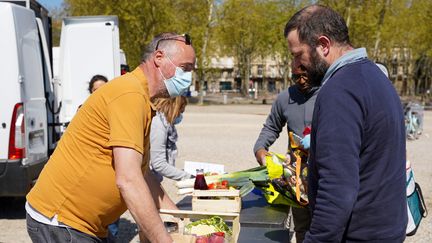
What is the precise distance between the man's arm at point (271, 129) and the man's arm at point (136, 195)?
2277 mm

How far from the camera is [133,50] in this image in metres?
38.2

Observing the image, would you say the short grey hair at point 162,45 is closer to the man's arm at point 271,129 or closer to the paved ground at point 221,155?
the man's arm at point 271,129

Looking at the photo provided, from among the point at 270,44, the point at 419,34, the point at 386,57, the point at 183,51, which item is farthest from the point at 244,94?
the point at 183,51

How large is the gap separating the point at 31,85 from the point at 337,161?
535 cm

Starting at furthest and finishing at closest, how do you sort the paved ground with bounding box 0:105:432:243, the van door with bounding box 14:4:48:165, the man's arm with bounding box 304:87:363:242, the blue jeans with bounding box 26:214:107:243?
the paved ground with bounding box 0:105:432:243 → the van door with bounding box 14:4:48:165 → the blue jeans with bounding box 26:214:107:243 → the man's arm with bounding box 304:87:363:242

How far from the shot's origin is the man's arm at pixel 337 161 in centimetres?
218

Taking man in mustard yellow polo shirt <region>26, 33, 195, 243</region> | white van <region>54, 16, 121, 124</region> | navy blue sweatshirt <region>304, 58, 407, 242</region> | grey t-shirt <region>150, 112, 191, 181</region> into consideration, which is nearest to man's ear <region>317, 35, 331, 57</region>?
navy blue sweatshirt <region>304, 58, 407, 242</region>

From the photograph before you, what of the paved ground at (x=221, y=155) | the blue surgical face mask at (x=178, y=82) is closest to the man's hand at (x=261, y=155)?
the blue surgical face mask at (x=178, y=82)

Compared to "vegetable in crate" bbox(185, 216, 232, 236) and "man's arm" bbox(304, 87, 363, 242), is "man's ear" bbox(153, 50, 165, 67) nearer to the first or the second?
"man's arm" bbox(304, 87, 363, 242)

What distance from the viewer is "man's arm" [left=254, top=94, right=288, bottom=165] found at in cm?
470

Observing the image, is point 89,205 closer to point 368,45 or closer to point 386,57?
point 368,45

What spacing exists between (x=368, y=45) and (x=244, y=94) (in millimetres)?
19399

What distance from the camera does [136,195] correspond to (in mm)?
2381

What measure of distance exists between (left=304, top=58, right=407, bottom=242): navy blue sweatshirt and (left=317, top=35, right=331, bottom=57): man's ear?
0.36 ft
